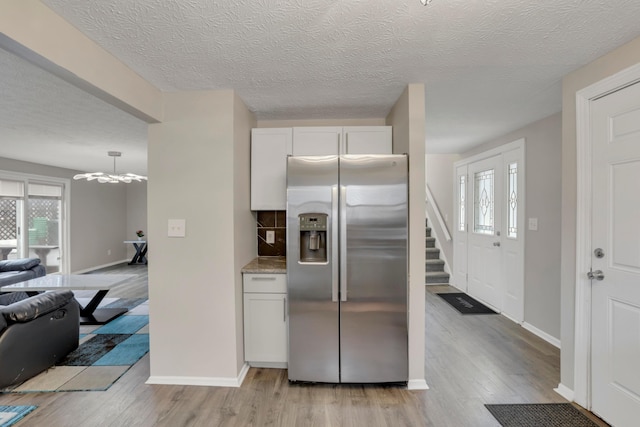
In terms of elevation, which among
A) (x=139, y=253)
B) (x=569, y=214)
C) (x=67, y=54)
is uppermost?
(x=67, y=54)

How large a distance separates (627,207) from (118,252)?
9.40 m

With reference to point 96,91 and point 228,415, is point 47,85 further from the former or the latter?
point 228,415

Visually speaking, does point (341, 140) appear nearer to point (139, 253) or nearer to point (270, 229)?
point (270, 229)

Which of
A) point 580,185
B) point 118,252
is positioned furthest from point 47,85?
point 118,252

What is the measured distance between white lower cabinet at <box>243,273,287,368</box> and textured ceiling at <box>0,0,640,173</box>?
159 centimetres

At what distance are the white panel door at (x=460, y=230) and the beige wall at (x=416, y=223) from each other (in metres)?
2.76

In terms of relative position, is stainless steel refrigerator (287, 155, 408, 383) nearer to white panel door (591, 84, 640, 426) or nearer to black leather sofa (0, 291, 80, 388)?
white panel door (591, 84, 640, 426)

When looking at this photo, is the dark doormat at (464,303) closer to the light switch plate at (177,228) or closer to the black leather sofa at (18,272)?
the light switch plate at (177,228)

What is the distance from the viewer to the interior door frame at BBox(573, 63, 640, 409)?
6.50ft

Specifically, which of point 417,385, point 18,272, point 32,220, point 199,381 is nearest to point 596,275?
point 417,385

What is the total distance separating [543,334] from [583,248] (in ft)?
5.23

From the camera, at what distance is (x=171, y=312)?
7.72 ft

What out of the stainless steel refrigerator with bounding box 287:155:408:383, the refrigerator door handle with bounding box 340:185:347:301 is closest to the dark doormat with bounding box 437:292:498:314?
the stainless steel refrigerator with bounding box 287:155:408:383

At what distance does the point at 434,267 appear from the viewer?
5.39 m
